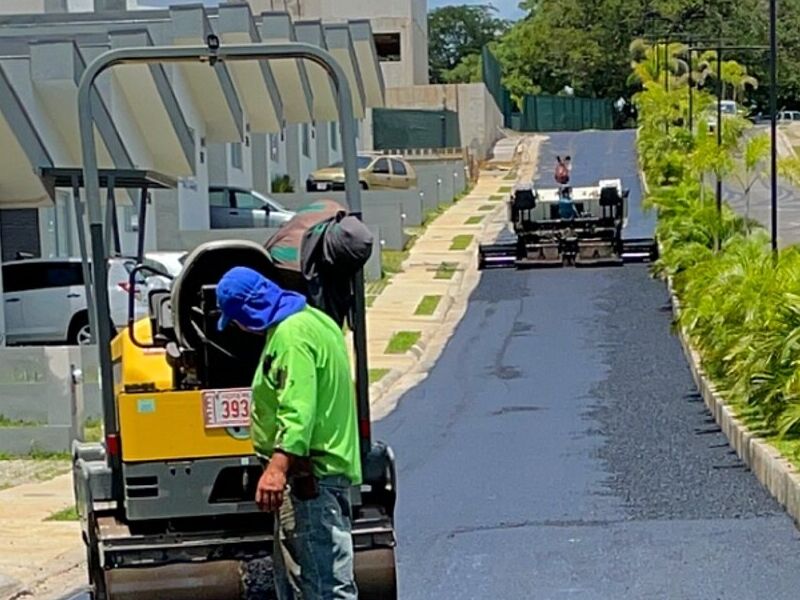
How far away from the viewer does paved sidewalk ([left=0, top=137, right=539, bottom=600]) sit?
1169cm

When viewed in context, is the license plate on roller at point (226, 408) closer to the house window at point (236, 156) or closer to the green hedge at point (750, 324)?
the green hedge at point (750, 324)

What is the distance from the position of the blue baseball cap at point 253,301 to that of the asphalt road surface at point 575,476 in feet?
11.1

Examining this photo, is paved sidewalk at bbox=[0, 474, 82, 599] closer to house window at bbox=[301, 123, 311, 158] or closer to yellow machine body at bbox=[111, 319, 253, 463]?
yellow machine body at bbox=[111, 319, 253, 463]

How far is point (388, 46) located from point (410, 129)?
16129 mm

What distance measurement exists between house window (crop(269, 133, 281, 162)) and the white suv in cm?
2026

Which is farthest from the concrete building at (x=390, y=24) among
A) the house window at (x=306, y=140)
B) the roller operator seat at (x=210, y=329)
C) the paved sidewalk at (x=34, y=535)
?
the roller operator seat at (x=210, y=329)

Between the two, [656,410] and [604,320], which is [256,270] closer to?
[656,410]

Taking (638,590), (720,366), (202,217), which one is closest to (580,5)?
(202,217)

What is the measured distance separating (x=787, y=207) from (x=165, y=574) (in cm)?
3691

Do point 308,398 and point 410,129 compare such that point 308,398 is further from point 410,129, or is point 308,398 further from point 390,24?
point 390,24

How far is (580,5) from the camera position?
309 feet

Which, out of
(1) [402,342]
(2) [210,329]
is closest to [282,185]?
(1) [402,342]

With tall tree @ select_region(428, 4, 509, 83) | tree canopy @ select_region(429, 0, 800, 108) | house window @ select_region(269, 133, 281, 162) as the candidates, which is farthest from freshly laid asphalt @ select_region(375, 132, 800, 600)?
tall tree @ select_region(428, 4, 509, 83)

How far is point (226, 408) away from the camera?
7.91 m
